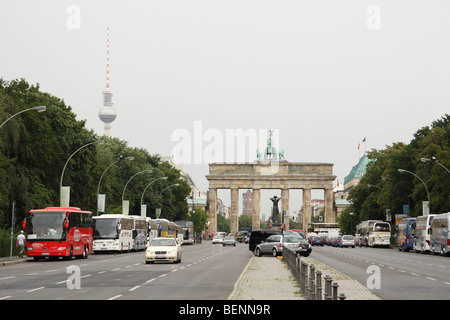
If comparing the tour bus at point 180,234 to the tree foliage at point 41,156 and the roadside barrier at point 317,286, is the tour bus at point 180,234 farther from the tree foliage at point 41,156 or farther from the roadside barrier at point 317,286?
the roadside barrier at point 317,286

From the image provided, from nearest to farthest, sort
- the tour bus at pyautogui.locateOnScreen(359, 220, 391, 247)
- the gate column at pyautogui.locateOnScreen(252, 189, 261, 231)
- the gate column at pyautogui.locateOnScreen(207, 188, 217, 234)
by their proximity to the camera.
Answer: the tour bus at pyautogui.locateOnScreen(359, 220, 391, 247) → the gate column at pyautogui.locateOnScreen(207, 188, 217, 234) → the gate column at pyautogui.locateOnScreen(252, 189, 261, 231)

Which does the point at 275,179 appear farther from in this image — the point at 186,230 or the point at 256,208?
the point at 186,230

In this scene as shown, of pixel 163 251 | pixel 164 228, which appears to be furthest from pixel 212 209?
pixel 163 251

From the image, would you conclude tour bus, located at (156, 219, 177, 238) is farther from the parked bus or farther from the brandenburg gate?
the brandenburg gate

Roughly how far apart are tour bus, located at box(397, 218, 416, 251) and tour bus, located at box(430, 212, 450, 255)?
24.5 feet

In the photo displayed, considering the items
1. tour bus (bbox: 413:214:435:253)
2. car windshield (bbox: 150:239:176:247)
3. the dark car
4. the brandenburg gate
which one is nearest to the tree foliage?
car windshield (bbox: 150:239:176:247)

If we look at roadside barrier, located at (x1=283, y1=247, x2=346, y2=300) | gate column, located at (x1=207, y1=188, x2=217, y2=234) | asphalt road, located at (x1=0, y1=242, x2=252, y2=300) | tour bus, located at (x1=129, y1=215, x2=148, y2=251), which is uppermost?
gate column, located at (x1=207, y1=188, x2=217, y2=234)

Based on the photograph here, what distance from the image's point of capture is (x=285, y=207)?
487ft

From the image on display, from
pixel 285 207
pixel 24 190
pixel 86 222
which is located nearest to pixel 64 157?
pixel 24 190

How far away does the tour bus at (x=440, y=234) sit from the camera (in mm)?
55938

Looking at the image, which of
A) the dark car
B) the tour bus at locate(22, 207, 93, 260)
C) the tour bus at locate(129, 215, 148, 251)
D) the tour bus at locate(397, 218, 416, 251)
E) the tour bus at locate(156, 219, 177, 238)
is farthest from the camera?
the tour bus at locate(156, 219, 177, 238)

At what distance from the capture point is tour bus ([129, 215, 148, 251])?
6524 centimetres
